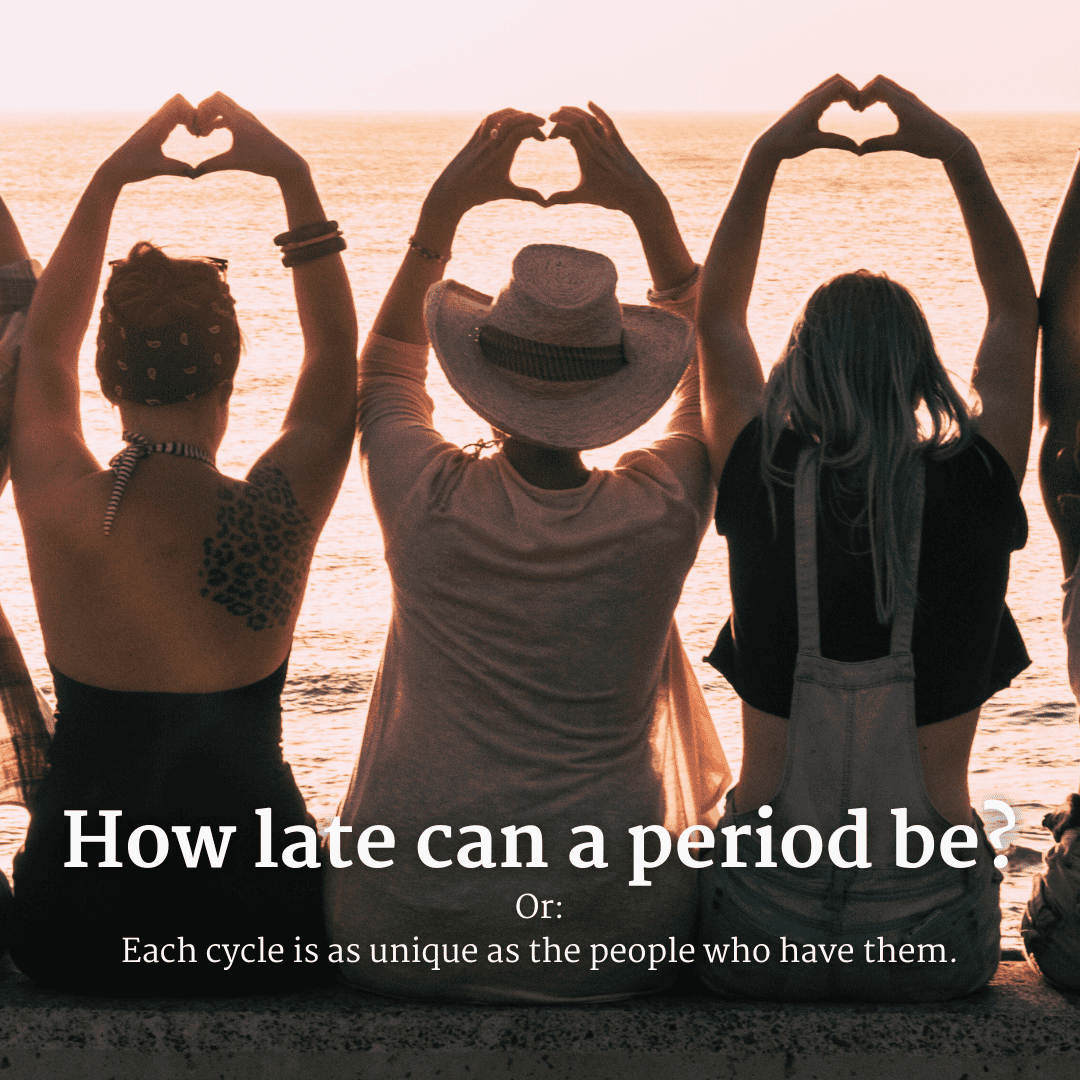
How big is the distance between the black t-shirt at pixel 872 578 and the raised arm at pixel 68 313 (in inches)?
36.8

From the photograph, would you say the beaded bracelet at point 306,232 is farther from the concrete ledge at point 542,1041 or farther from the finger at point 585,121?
the concrete ledge at point 542,1041

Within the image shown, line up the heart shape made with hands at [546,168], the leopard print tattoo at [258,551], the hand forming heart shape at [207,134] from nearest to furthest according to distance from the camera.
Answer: the leopard print tattoo at [258,551] → the hand forming heart shape at [207,134] → the heart shape made with hands at [546,168]

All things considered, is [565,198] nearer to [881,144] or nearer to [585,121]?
[585,121]

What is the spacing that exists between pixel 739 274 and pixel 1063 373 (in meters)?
0.52

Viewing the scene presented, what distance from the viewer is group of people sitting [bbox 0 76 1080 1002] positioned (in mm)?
1909

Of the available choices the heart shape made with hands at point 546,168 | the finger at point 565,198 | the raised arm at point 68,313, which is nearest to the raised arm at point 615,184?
the finger at point 565,198

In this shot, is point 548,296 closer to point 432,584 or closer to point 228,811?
point 432,584

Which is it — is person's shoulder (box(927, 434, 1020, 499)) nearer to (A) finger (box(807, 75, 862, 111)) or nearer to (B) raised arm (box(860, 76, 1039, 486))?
(B) raised arm (box(860, 76, 1039, 486))

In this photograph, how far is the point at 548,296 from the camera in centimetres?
197

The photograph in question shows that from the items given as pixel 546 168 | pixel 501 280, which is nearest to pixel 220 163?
pixel 501 280

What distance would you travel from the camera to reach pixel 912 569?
1889 millimetres

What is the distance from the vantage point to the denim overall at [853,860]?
1.91 m

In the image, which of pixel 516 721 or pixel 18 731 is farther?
pixel 18 731

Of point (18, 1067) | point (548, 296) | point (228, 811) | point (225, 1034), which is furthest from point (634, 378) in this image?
point (18, 1067)
